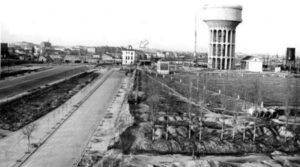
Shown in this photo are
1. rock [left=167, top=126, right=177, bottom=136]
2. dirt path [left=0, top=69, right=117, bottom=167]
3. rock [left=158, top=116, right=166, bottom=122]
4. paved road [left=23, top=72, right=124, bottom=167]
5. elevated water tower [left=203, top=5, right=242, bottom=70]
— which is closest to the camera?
paved road [left=23, top=72, right=124, bottom=167]

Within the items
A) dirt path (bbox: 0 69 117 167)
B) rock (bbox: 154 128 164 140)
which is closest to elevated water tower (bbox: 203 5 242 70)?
dirt path (bbox: 0 69 117 167)

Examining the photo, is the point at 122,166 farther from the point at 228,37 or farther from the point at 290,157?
the point at 228,37

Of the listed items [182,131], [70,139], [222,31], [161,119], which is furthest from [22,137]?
[222,31]

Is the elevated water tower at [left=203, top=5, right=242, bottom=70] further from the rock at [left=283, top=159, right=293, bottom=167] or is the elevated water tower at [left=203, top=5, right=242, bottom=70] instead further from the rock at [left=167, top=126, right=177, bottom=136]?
the rock at [left=283, top=159, right=293, bottom=167]

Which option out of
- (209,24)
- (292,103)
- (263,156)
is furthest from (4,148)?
(209,24)

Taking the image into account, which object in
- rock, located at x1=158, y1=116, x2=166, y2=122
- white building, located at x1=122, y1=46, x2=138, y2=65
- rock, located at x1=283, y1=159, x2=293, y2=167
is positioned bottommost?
rock, located at x1=283, y1=159, x2=293, y2=167

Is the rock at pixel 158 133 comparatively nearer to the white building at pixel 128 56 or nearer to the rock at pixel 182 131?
the rock at pixel 182 131
